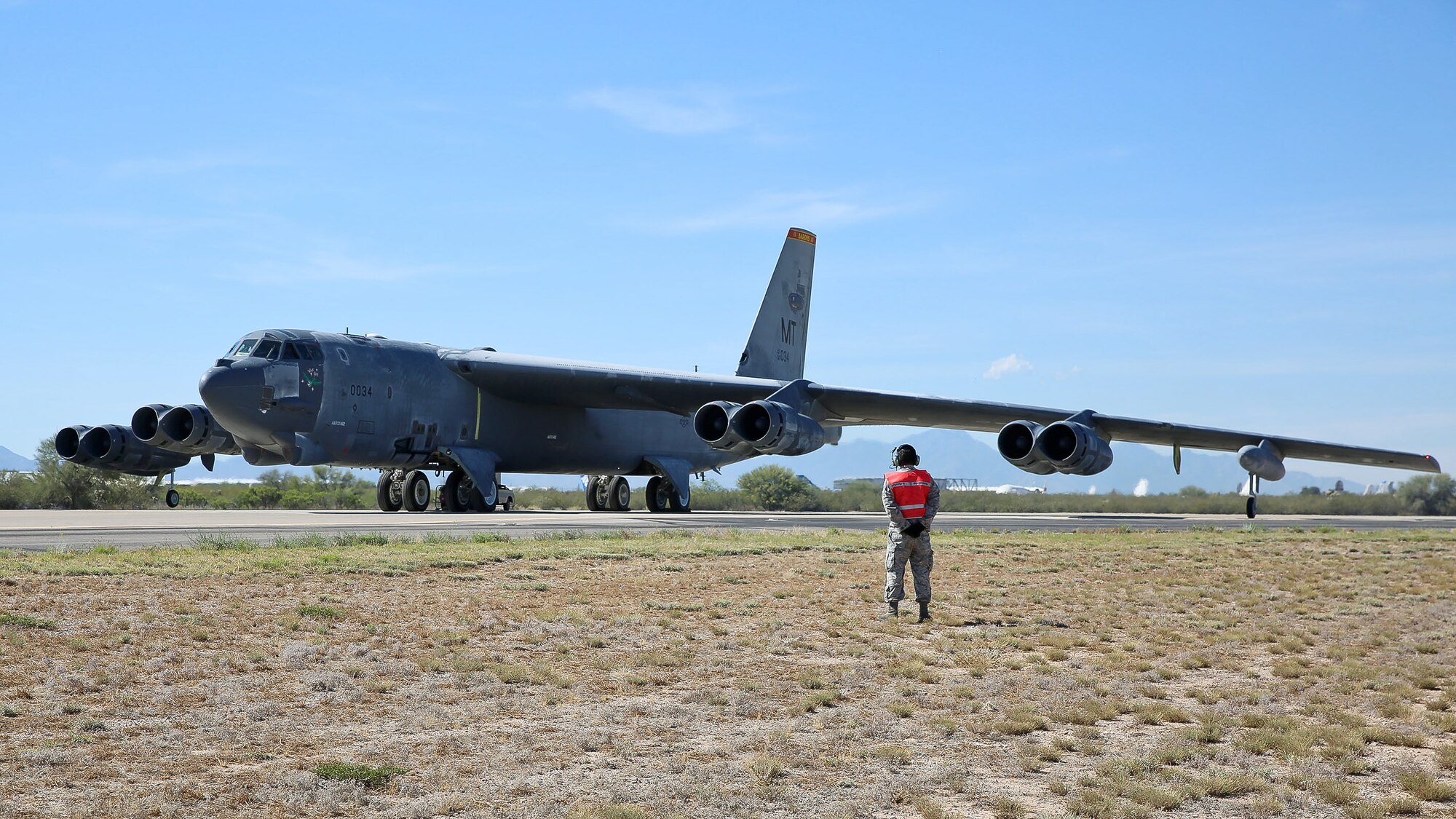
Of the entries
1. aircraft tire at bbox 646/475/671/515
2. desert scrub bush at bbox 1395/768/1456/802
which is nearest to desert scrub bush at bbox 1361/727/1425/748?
desert scrub bush at bbox 1395/768/1456/802

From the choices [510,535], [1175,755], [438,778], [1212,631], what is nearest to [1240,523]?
[510,535]

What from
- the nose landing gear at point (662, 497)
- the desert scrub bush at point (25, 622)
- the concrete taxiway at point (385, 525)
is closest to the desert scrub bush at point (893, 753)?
the desert scrub bush at point (25, 622)

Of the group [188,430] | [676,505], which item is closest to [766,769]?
[188,430]

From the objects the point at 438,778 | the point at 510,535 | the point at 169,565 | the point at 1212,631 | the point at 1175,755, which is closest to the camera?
the point at 438,778

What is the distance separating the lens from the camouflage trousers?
11.2 meters

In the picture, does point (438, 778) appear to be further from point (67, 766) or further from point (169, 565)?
point (169, 565)

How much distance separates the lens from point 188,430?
31.3 m

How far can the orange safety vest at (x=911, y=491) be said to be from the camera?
11172 millimetres

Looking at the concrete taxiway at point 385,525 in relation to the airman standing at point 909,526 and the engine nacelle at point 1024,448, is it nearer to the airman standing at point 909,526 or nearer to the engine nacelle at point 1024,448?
the engine nacelle at point 1024,448

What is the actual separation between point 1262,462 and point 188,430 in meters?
27.5

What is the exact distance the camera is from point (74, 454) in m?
33.6

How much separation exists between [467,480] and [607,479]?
24.9ft

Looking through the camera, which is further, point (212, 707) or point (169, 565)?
point (169, 565)

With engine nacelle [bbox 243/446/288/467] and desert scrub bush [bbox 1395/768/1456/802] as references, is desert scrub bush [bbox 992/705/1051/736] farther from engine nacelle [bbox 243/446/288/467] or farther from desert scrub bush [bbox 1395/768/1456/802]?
engine nacelle [bbox 243/446/288/467]
